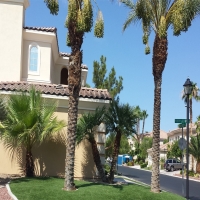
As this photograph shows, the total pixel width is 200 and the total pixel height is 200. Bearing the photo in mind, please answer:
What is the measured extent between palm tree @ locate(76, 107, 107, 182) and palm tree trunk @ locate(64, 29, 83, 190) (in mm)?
2252

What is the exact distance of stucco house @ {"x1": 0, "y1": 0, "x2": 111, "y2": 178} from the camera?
15375 millimetres

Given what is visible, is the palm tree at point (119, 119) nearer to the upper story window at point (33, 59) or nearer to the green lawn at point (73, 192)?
the green lawn at point (73, 192)

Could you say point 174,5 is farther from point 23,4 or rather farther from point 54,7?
point 23,4

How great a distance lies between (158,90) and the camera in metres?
13.7

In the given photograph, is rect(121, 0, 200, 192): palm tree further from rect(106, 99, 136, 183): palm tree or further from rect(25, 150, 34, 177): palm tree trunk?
rect(25, 150, 34, 177): palm tree trunk

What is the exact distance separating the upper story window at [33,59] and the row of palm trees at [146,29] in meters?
7.70

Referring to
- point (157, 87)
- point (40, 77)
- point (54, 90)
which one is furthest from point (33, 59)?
point (157, 87)

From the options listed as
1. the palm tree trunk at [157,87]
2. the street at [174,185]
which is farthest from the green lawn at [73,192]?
the street at [174,185]

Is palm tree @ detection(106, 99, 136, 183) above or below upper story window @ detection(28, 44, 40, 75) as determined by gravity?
below

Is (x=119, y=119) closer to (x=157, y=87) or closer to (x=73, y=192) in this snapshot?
(x=157, y=87)

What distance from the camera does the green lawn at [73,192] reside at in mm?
10766

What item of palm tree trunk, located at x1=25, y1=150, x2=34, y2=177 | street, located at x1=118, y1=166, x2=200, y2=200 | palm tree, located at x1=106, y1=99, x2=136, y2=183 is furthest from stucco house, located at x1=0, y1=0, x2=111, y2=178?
street, located at x1=118, y1=166, x2=200, y2=200

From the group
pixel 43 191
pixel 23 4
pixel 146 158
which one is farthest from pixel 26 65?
pixel 146 158

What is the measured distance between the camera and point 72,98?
12.2m
